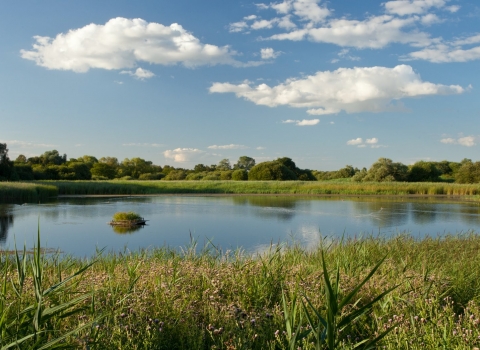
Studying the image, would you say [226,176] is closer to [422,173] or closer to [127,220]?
[422,173]

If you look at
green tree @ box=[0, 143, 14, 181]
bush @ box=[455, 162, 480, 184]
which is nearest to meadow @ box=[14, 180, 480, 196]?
green tree @ box=[0, 143, 14, 181]

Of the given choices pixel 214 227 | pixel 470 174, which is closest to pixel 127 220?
pixel 214 227

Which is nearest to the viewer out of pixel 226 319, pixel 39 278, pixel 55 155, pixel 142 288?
pixel 39 278

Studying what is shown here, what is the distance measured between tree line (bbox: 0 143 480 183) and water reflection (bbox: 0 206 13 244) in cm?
1590

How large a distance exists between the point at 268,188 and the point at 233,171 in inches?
655

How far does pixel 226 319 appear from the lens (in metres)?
2.81

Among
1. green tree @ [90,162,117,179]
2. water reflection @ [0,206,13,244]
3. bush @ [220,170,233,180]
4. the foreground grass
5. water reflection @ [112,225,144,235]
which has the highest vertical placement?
green tree @ [90,162,117,179]

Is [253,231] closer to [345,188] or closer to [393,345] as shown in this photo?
[393,345]

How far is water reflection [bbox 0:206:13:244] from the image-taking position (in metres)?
11.7

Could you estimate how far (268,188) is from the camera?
36.2 metres

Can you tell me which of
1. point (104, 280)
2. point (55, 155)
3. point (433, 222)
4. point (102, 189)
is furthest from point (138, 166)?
point (104, 280)

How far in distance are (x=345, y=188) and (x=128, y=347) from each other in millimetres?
33148

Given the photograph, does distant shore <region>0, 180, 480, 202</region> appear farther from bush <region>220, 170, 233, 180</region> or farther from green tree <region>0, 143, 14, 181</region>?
bush <region>220, 170, 233, 180</region>

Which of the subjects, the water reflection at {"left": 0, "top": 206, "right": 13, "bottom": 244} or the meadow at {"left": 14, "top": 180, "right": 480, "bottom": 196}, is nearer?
the water reflection at {"left": 0, "top": 206, "right": 13, "bottom": 244}
